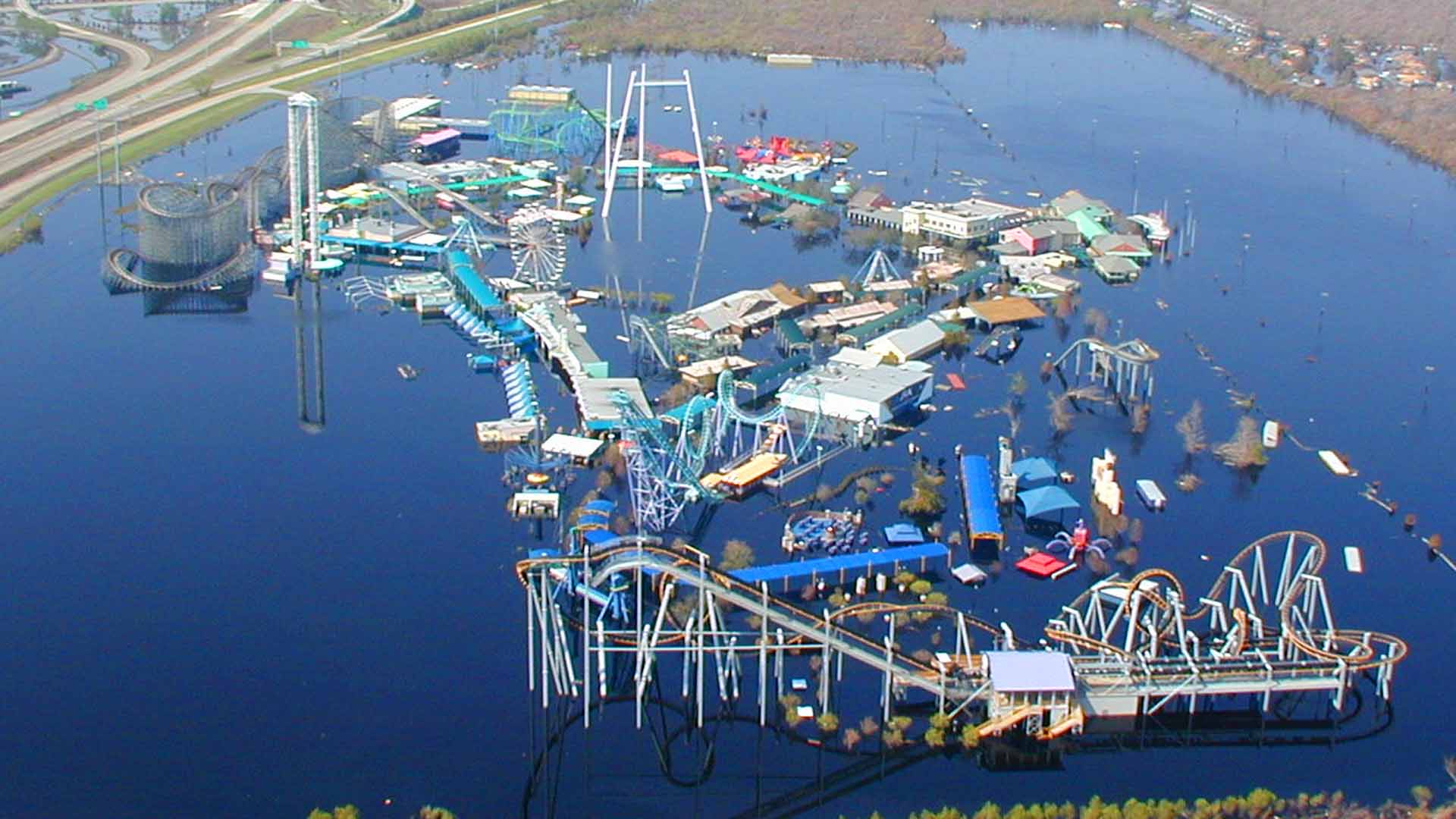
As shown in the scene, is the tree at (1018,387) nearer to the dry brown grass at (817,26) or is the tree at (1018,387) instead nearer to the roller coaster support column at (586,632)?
the roller coaster support column at (586,632)

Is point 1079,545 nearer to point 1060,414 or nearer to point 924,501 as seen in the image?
point 924,501

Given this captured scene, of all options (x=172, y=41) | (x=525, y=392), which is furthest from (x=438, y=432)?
(x=172, y=41)

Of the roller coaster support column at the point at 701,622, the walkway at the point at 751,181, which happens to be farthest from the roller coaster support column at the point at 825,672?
the walkway at the point at 751,181

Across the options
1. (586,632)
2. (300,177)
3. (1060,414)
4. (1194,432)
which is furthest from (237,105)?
(586,632)

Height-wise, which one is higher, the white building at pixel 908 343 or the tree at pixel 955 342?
the white building at pixel 908 343

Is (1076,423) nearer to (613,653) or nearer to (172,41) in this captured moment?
(613,653)

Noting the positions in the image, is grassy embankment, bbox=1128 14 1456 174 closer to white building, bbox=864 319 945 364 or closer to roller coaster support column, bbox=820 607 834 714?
white building, bbox=864 319 945 364
